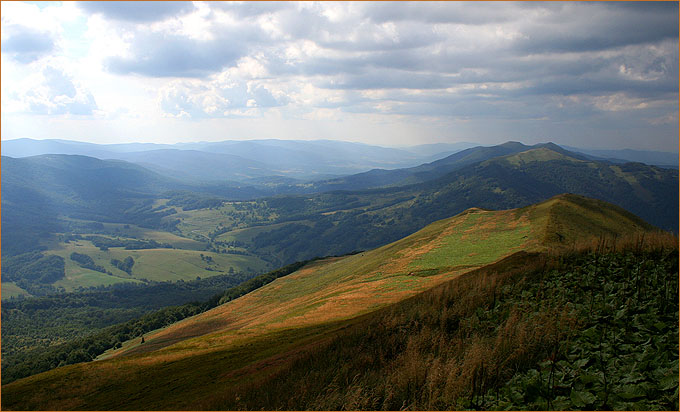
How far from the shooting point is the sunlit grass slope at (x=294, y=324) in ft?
70.0

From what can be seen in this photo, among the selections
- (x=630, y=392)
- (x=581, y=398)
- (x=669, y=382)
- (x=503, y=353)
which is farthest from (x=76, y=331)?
(x=669, y=382)

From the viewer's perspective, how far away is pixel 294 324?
34438 millimetres

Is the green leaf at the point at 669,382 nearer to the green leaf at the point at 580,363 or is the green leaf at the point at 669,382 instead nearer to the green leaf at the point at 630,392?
the green leaf at the point at 630,392

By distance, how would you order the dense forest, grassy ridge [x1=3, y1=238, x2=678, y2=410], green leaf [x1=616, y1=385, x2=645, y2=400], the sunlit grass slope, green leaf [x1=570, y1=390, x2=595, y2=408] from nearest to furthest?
green leaf [x1=616, y1=385, x2=645, y2=400] → green leaf [x1=570, y1=390, x2=595, y2=408] → grassy ridge [x1=3, y1=238, x2=678, y2=410] → the sunlit grass slope → the dense forest

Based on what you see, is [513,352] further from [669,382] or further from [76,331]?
[76,331]

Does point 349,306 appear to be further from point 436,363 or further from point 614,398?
point 614,398

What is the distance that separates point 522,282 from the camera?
17.6m

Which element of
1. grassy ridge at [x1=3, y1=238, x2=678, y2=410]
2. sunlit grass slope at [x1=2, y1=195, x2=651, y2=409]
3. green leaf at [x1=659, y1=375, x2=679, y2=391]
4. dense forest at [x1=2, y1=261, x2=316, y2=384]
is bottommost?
dense forest at [x1=2, y1=261, x2=316, y2=384]

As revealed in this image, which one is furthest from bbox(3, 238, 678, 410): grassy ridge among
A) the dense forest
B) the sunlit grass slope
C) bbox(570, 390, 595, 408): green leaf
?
the dense forest

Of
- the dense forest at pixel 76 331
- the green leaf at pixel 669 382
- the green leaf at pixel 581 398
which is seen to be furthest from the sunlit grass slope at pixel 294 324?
the dense forest at pixel 76 331

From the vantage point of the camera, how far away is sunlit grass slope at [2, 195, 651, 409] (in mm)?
21328

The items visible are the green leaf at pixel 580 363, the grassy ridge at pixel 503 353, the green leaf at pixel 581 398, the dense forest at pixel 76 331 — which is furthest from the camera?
the dense forest at pixel 76 331

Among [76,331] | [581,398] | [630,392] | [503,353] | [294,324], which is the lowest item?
[76,331]

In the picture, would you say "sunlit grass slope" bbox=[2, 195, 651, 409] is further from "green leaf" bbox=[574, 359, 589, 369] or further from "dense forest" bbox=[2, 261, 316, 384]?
"dense forest" bbox=[2, 261, 316, 384]
